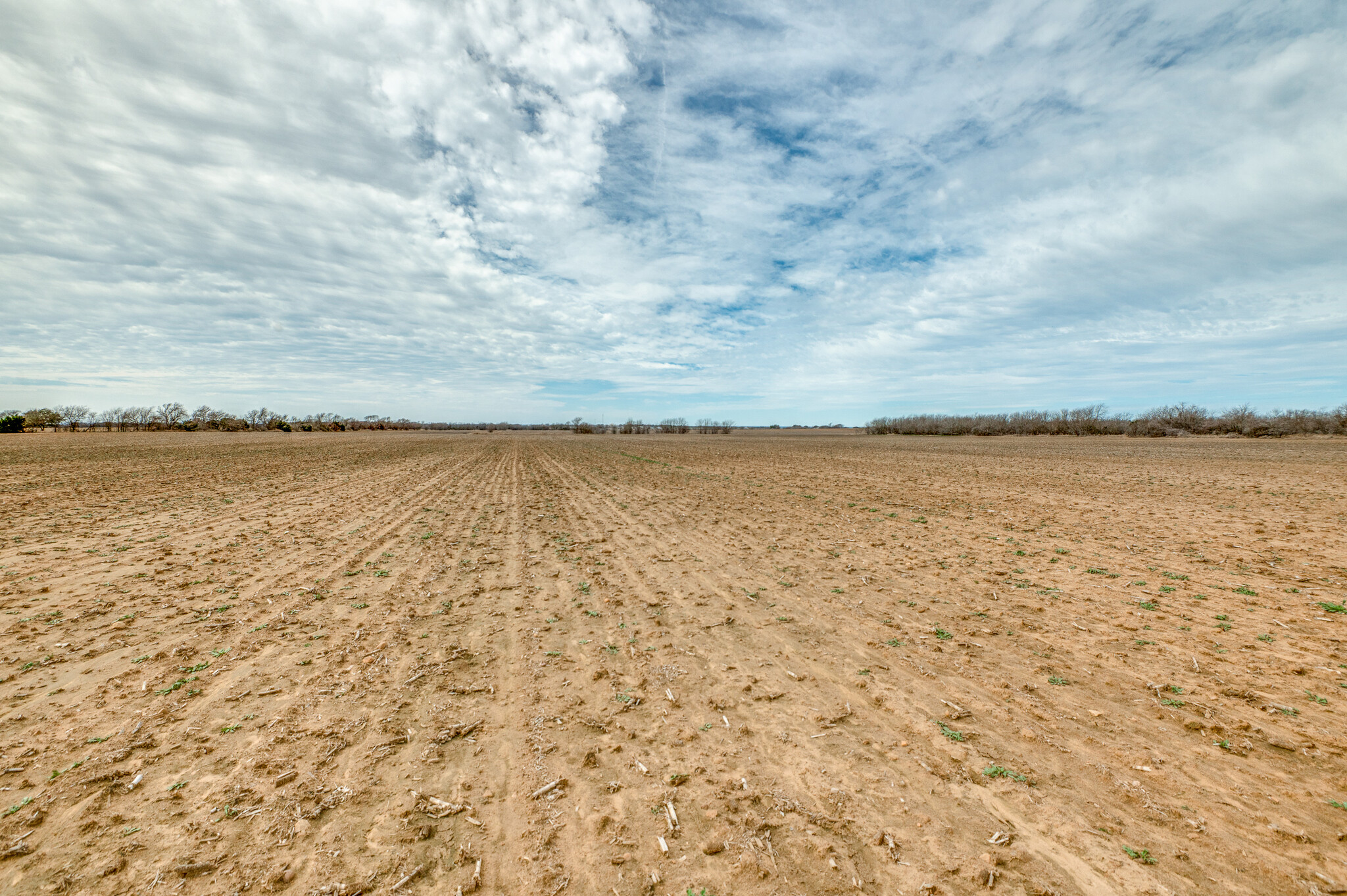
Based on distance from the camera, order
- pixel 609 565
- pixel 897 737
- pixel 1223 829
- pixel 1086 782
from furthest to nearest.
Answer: pixel 609 565, pixel 897 737, pixel 1086 782, pixel 1223 829

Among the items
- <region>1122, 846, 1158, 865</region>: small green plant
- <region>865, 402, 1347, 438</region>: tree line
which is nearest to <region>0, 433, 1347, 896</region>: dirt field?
<region>1122, 846, 1158, 865</region>: small green plant

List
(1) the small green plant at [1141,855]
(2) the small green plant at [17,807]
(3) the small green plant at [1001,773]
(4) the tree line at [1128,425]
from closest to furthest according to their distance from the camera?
(1) the small green plant at [1141,855] → (2) the small green plant at [17,807] → (3) the small green plant at [1001,773] → (4) the tree line at [1128,425]

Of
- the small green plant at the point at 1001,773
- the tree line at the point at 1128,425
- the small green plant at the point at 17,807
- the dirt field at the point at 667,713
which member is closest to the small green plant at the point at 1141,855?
the dirt field at the point at 667,713

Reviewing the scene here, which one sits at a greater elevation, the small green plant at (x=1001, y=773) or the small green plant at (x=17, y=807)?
the small green plant at (x=17, y=807)

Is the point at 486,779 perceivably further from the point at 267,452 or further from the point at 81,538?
the point at 267,452

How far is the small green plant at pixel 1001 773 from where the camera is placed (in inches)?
147

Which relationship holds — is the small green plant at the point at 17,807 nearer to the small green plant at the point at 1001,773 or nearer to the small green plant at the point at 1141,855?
the small green plant at the point at 1001,773

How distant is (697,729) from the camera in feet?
14.4

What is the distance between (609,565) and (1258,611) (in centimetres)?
993

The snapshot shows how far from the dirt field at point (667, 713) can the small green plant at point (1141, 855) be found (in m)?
0.02

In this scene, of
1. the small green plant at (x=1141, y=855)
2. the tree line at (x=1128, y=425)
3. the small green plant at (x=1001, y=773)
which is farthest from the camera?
the tree line at (x=1128, y=425)

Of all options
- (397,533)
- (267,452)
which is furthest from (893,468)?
(267,452)

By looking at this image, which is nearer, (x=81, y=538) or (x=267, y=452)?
(x=81, y=538)

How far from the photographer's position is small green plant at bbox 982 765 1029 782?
12.2 ft
